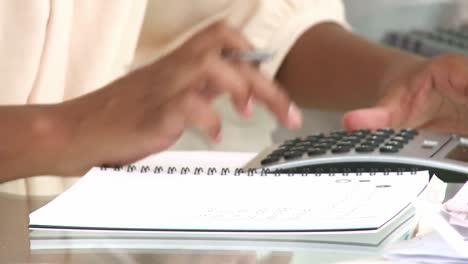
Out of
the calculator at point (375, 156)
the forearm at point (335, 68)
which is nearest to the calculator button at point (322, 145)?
the calculator at point (375, 156)

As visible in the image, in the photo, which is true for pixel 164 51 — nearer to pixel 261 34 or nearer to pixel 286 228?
pixel 261 34

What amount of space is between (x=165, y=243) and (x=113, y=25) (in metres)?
0.37

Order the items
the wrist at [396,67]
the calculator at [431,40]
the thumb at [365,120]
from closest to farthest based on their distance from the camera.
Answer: the thumb at [365,120]
the wrist at [396,67]
the calculator at [431,40]

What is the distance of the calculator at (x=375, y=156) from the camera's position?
0.54 metres

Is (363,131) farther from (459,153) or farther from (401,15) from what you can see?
(401,15)

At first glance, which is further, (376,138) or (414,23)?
(414,23)

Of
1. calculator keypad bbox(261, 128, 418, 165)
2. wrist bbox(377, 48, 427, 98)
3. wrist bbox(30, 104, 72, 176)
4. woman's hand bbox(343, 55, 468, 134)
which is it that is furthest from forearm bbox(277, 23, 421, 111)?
wrist bbox(30, 104, 72, 176)

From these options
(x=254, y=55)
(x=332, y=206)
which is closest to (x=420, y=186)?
(x=332, y=206)

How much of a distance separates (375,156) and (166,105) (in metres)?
0.14

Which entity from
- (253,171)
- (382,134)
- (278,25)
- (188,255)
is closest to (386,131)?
(382,134)

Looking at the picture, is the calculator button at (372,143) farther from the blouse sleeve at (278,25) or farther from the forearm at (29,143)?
the blouse sleeve at (278,25)

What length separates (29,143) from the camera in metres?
0.60

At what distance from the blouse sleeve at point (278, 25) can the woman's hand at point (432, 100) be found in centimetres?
23

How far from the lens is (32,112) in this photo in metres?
0.61
